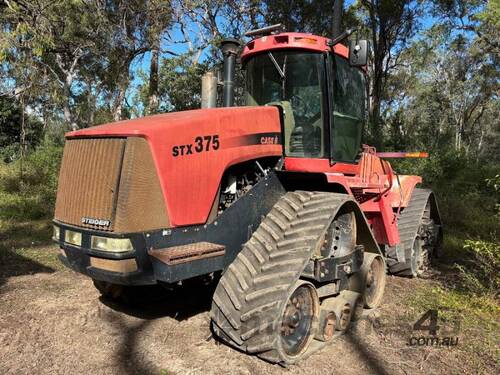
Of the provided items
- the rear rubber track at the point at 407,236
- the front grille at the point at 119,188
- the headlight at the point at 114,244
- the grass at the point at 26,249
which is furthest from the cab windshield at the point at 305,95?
the grass at the point at 26,249

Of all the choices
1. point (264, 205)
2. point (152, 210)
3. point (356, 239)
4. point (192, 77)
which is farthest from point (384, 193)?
point (192, 77)

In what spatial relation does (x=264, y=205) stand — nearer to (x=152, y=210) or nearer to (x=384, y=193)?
(x=152, y=210)

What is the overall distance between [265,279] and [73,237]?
5.18 feet

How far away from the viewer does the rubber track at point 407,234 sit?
22.0ft

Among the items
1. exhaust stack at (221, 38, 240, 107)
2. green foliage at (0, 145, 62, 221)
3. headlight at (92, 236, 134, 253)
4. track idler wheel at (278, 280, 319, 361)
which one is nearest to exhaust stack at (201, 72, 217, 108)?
exhaust stack at (221, 38, 240, 107)

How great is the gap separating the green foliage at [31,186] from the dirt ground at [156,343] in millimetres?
6032

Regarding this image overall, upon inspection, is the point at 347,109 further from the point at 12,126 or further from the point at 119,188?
the point at 12,126

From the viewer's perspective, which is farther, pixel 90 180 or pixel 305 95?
pixel 305 95

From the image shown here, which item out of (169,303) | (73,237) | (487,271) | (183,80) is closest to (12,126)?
(183,80)

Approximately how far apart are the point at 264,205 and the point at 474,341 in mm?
2436

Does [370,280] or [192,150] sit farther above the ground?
[192,150]

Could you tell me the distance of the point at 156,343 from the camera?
4164mm

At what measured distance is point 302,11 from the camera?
64.1 feet

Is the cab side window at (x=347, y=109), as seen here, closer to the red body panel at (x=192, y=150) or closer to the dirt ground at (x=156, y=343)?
the red body panel at (x=192, y=150)
